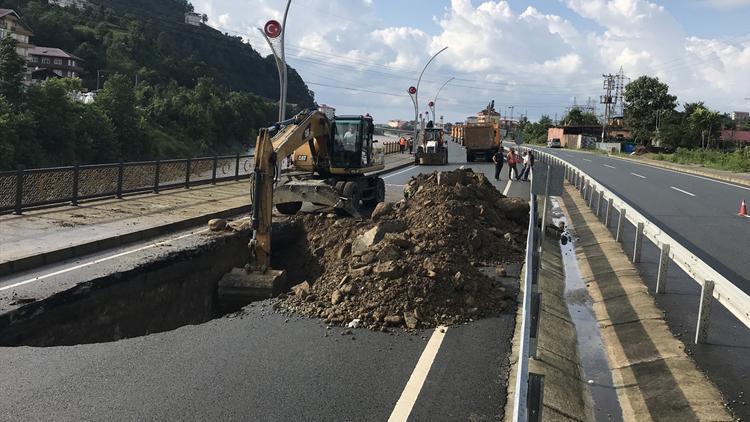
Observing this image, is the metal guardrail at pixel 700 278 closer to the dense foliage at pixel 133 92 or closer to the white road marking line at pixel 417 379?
the white road marking line at pixel 417 379

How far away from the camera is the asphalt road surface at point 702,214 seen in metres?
11.1

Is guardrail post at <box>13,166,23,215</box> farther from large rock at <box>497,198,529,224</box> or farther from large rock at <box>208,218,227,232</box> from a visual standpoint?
large rock at <box>497,198,529,224</box>

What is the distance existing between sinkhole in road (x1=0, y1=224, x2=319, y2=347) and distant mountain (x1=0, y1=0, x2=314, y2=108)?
3994 inches

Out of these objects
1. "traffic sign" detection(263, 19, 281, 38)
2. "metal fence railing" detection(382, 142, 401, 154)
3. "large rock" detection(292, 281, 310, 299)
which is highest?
"traffic sign" detection(263, 19, 281, 38)

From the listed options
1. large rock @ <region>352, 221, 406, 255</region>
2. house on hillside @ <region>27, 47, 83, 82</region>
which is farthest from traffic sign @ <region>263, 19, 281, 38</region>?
house on hillside @ <region>27, 47, 83, 82</region>

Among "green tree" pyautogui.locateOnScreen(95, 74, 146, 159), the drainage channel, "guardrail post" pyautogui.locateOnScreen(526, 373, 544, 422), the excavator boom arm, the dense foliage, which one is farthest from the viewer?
"green tree" pyautogui.locateOnScreen(95, 74, 146, 159)

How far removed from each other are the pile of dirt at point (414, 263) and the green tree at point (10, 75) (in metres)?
44.9

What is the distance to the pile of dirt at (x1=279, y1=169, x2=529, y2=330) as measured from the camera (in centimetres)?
778

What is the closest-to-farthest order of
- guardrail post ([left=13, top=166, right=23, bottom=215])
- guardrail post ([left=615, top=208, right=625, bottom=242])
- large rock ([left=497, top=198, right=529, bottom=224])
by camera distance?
guardrail post ([left=615, top=208, right=625, bottom=242])
guardrail post ([left=13, top=166, right=23, bottom=215])
large rock ([left=497, top=198, right=529, bottom=224])

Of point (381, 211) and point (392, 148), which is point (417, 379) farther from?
point (392, 148)

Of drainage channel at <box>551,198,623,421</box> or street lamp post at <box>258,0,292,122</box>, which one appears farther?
street lamp post at <box>258,0,292,122</box>

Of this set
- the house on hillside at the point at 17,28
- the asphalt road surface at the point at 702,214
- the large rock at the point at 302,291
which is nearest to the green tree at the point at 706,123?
the asphalt road surface at the point at 702,214

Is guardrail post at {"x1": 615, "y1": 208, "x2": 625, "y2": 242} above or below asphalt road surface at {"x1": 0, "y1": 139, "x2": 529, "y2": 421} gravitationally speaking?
above

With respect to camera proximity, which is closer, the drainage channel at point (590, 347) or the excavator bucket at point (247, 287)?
the drainage channel at point (590, 347)
